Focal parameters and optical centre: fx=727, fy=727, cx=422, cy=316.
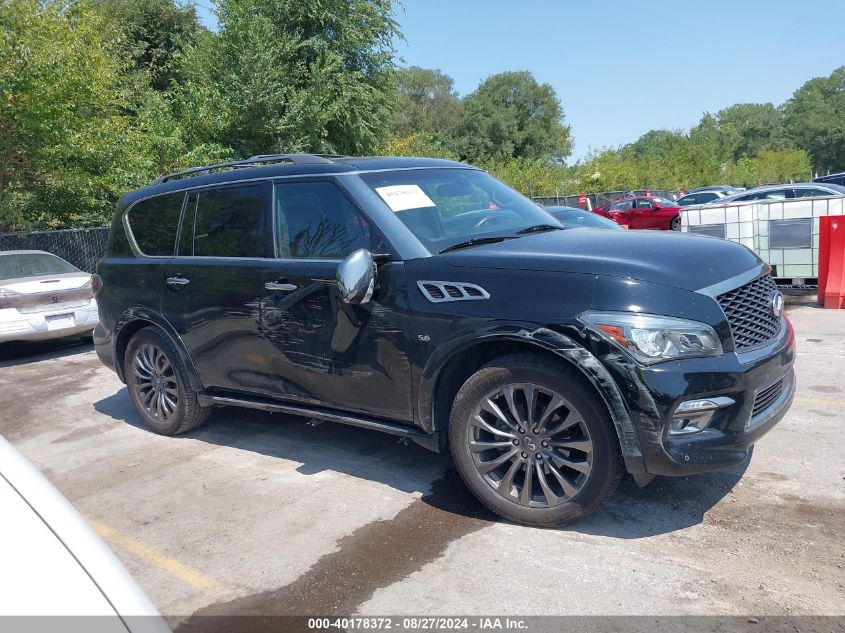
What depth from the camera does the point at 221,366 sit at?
5.04 m

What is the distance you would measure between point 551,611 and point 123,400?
5297 millimetres

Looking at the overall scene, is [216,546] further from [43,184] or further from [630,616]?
[43,184]

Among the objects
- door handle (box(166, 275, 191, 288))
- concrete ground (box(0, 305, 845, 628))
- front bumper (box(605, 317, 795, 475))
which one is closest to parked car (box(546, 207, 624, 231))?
concrete ground (box(0, 305, 845, 628))

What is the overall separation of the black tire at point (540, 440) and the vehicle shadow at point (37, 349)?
25.7ft

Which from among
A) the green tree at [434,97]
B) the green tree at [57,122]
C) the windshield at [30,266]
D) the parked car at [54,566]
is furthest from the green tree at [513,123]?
the parked car at [54,566]

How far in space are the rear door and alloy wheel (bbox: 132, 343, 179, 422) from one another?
1.37ft

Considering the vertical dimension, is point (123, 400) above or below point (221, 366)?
below

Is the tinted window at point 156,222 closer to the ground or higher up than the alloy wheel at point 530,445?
higher up

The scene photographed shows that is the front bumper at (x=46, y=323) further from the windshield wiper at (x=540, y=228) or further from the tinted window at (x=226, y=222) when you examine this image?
the windshield wiper at (x=540, y=228)

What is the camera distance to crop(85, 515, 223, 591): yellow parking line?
3412mm

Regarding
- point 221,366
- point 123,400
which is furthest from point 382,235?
point 123,400

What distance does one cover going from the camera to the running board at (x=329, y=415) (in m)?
4.05

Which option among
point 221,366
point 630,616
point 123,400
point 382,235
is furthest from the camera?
point 123,400

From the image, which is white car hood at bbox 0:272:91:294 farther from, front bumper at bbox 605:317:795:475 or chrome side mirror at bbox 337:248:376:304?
front bumper at bbox 605:317:795:475
